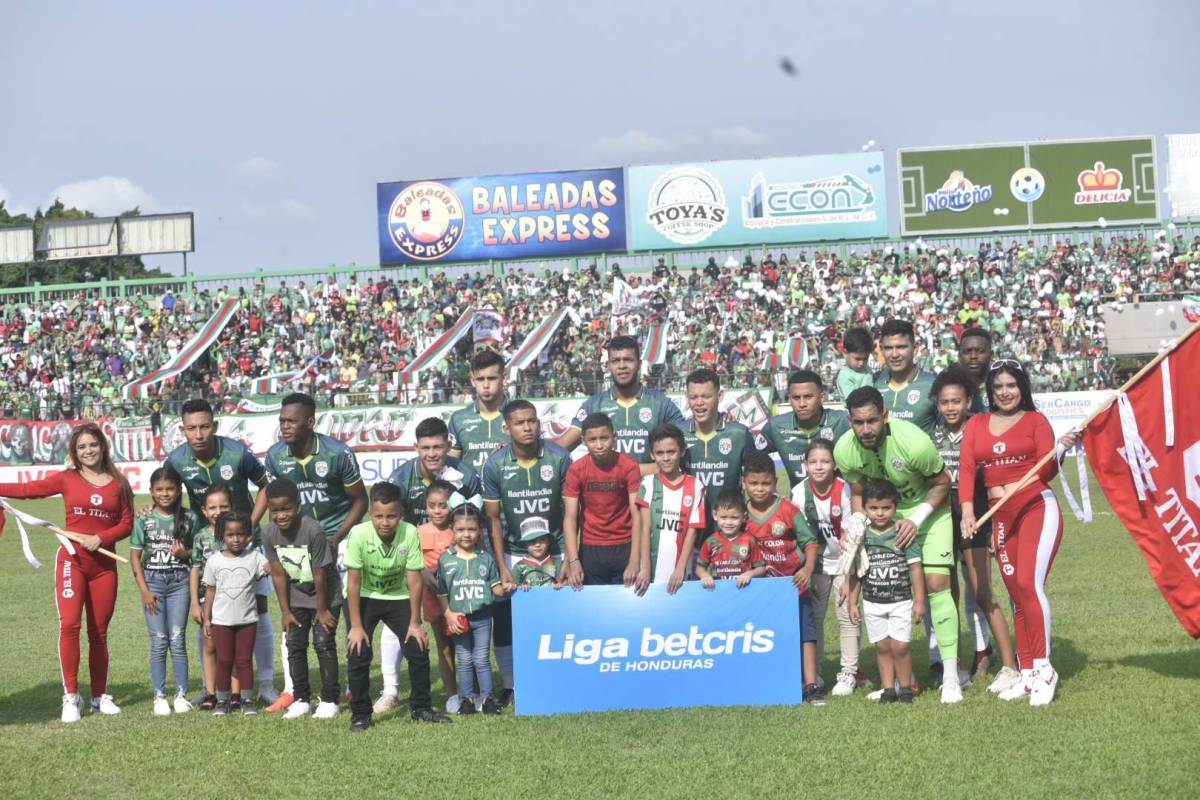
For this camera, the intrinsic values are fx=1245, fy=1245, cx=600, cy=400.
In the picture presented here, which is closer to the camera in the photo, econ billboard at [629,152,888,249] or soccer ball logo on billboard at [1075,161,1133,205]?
econ billboard at [629,152,888,249]

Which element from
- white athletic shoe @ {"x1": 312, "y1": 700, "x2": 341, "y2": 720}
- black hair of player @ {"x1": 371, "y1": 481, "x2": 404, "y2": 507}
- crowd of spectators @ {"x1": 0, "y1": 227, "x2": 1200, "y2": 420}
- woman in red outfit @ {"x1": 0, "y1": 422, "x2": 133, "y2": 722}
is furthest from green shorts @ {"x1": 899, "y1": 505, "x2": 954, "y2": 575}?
crowd of spectators @ {"x1": 0, "y1": 227, "x2": 1200, "y2": 420}

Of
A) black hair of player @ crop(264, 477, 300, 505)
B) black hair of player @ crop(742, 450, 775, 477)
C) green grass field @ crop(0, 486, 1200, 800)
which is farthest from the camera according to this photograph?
black hair of player @ crop(742, 450, 775, 477)

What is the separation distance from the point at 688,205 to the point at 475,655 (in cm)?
3666

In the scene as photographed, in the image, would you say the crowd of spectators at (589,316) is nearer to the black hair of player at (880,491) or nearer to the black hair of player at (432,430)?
the black hair of player at (432,430)

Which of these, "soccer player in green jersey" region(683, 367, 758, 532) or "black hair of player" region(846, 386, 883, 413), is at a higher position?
"black hair of player" region(846, 386, 883, 413)

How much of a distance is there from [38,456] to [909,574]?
97.7 feet

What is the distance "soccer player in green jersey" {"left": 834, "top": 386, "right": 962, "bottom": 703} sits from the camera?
775cm

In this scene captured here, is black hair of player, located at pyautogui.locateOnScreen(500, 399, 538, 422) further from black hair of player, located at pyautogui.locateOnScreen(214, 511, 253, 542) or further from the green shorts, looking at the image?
the green shorts

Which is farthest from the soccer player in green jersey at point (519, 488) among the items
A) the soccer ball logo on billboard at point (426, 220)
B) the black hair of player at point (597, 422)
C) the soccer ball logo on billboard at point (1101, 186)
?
the soccer ball logo on billboard at point (1101, 186)

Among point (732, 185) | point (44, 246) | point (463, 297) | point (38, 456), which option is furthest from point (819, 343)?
point (44, 246)

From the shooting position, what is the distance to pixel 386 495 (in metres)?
7.98

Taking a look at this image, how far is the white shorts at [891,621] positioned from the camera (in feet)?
25.5

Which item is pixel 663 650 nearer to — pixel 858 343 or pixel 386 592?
pixel 386 592

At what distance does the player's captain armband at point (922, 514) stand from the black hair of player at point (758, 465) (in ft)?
3.10
